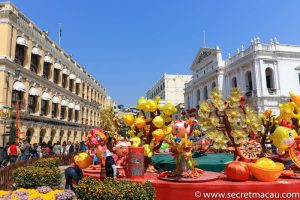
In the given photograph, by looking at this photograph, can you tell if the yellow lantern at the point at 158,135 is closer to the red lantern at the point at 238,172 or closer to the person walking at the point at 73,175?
the red lantern at the point at 238,172

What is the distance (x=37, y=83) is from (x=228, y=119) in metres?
21.7

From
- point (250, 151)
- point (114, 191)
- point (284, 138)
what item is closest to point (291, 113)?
point (284, 138)

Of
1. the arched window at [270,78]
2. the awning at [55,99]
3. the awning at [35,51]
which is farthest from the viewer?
the arched window at [270,78]

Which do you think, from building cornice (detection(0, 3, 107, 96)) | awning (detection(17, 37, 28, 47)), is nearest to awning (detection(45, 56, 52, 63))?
building cornice (detection(0, 3, 107, 96))

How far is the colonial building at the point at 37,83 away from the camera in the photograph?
20297mm

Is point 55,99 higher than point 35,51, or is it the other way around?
point 35,51

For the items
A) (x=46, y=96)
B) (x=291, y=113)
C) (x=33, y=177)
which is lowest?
(x=33, y=177)

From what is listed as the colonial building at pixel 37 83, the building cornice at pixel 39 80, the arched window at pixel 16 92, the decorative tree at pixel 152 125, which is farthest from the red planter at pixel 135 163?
Result: the arched window at pixel 16 92

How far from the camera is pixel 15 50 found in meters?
21.9

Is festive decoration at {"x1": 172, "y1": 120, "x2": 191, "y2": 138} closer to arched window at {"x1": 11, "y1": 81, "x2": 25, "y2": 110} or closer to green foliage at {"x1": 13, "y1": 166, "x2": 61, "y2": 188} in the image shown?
green foliage at {"x1": 13, "y1": 166, "x2": 61, "y2": 188}

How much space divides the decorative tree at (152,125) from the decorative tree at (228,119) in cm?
159

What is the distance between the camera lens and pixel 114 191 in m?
5.14

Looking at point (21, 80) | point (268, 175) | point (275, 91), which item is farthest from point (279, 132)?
point (275, 91)

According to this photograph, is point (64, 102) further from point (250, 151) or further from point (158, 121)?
point (250, 151)
